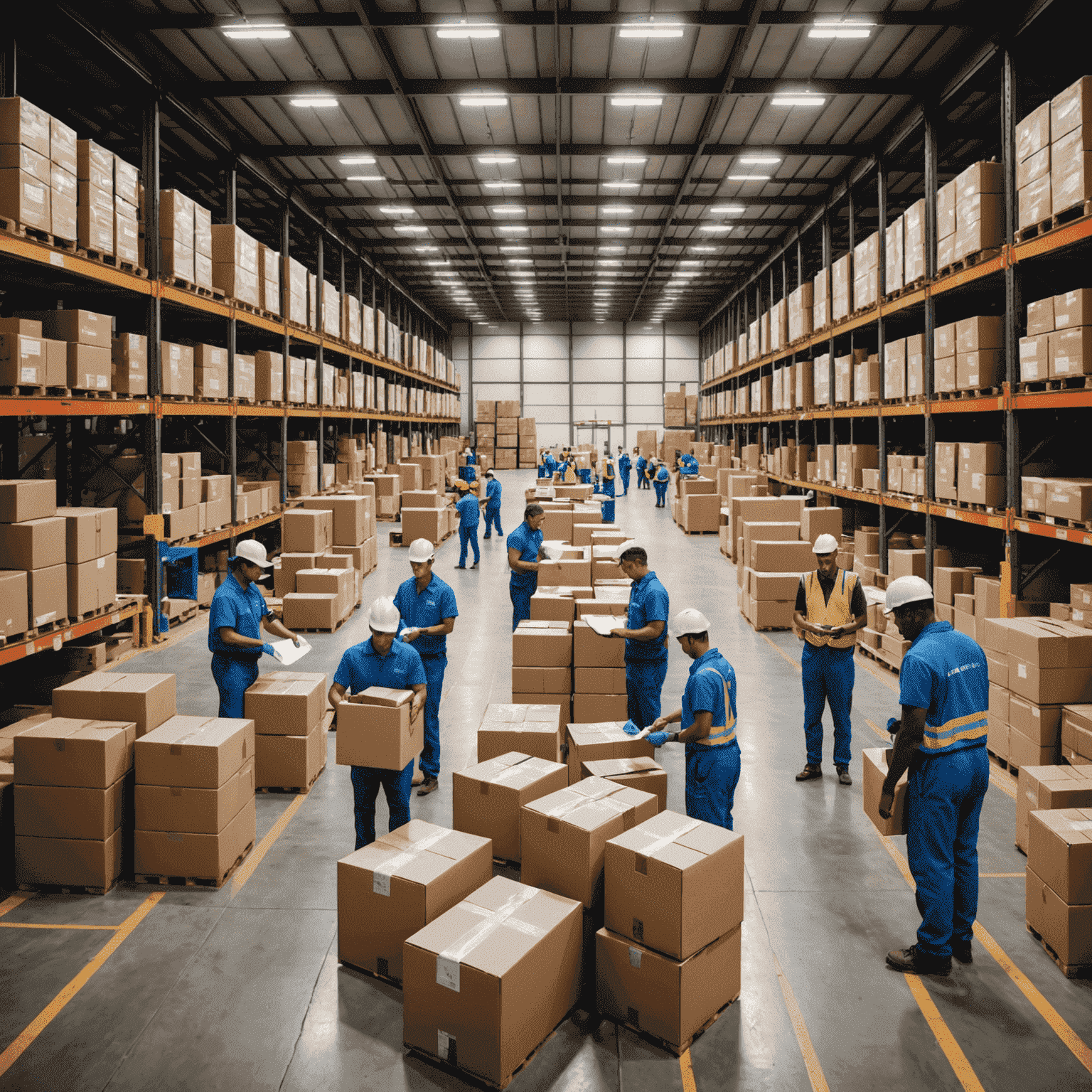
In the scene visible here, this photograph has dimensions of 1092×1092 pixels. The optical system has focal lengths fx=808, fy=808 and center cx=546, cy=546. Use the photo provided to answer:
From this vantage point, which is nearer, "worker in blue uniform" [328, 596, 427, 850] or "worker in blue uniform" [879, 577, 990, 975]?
"worker in blue uniform" [879, 577, 990, 975]

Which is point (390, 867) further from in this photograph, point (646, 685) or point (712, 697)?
point (646, 685)

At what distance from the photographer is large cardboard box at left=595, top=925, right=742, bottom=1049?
3309 mm

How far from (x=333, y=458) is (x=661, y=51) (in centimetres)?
1282

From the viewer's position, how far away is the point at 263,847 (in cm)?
521

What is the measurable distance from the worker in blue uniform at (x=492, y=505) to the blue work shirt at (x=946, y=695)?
14.0 metres

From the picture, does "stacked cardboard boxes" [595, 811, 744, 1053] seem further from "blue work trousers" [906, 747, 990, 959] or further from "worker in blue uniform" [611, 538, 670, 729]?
"worker in blue uniform" [611, 538, 670, 729]

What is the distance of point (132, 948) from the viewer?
4.09 meters

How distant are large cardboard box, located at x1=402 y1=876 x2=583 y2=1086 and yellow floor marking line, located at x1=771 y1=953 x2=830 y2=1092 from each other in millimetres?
984

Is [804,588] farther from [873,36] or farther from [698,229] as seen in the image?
[698,229]

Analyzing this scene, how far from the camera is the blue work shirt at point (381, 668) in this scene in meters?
4.80

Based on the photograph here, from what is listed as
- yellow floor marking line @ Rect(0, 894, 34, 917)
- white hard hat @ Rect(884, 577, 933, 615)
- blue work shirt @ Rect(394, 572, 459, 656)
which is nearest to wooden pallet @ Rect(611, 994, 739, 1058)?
white hard hat @ Rect(884, 577, 933, 615)

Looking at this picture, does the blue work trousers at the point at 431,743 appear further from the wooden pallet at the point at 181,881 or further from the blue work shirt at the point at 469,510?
the blue work shirt at the point at 469,510

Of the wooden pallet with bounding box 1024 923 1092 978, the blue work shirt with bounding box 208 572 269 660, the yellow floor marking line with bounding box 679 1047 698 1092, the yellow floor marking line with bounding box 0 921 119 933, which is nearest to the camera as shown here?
the yellow floor marking line with bounding box 679 1047 698 1092

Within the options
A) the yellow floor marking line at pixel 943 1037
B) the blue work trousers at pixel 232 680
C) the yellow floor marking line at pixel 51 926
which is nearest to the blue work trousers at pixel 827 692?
the yellow floor marking line at pixel 943 1037
